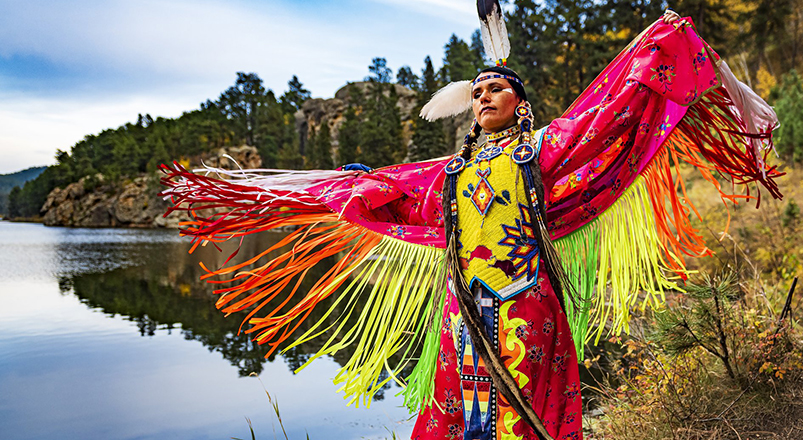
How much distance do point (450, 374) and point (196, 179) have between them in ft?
4.35

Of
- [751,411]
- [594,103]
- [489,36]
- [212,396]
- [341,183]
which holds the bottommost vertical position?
[212,396]

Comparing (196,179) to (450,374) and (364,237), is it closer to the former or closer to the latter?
(364,237)

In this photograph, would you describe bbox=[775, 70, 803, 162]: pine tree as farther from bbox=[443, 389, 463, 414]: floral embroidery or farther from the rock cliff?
the rock cliff

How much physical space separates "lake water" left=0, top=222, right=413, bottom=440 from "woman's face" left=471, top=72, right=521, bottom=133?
5.85ft

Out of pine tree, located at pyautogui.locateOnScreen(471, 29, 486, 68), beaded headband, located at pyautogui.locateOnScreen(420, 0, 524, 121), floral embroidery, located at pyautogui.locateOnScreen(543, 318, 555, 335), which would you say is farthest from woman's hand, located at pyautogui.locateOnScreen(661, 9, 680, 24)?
pine tree, located at pyautogui.locateOnScreen(471, 29, 486, 68)

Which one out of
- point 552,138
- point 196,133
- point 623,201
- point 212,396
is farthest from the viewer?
point 196,133

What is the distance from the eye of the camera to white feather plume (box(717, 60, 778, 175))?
6.34 ft

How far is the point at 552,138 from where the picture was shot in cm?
191

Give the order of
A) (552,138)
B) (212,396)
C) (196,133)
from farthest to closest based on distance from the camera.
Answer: (196,133) → (212,396) → (552,138)

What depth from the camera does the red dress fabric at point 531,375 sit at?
1776 millimetres

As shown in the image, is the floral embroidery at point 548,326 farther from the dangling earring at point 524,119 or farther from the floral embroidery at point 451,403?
the dangling earring at point 524,119

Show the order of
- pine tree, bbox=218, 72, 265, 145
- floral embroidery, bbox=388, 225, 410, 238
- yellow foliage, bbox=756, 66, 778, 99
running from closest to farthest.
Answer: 1. floral embroidery, bbox=388, 225, 410, 238
2. yellow foliage, bbox=756, 66, 778, 99
3. pine tree, bbox=218, 72, 265, 145

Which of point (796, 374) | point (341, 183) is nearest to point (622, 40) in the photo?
point (796, 374)

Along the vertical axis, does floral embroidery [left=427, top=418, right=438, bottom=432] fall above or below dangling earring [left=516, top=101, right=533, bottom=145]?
below
